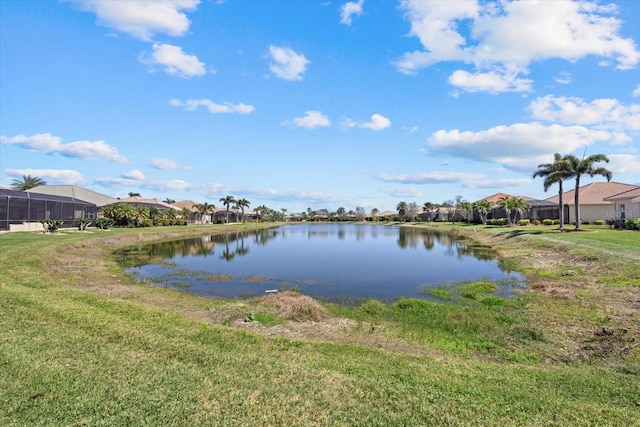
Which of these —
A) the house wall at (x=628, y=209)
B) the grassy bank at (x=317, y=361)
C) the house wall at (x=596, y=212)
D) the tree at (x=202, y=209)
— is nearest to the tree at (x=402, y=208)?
the tree at (x=202, y=209)

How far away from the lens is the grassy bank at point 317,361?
5020 millimetres

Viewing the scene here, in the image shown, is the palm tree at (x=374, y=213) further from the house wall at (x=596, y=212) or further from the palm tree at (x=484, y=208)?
the house wall at (x=596, y=212)

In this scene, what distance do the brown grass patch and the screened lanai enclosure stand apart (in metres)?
38.3

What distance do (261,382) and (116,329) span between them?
166 inches

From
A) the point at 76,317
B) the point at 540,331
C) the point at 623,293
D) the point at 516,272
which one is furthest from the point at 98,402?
the point at 516,272

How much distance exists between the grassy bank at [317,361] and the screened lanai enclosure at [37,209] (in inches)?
1334

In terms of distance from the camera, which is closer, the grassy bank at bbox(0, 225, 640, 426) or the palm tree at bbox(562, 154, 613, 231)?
the grassy bank at bbox(0, 225, 640, 426)

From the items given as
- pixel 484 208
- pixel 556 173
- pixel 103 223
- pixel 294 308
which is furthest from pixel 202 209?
pixel 294 308

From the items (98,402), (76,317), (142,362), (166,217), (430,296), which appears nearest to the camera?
(98,402)

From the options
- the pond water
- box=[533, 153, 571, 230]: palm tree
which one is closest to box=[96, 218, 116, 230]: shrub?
the pond water

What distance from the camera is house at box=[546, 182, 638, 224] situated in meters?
52.6

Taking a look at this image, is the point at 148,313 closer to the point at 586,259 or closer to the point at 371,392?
the point at 371,392

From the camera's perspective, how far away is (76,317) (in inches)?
353

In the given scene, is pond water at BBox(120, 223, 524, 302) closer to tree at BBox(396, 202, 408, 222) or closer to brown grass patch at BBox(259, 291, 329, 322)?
brown grass patch at BBox(259, 291, 329, 322)
